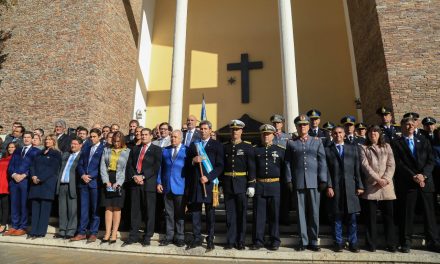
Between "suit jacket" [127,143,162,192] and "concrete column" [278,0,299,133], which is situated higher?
"concrete column" [278,0,299,133]

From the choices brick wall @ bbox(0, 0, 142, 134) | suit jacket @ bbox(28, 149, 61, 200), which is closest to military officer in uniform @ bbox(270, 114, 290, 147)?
suit jacket @ bbox(28, 149, 61, 200)

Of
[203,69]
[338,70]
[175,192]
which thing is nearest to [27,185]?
[175,192]

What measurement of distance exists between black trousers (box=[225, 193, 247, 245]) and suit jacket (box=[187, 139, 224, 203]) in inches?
13.8

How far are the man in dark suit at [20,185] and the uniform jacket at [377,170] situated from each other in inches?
242

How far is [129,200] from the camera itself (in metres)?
5.93

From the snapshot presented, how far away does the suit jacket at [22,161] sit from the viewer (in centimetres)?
620

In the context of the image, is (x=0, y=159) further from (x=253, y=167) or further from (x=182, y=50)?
(x=182, y=50)

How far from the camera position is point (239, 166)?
5.10 m

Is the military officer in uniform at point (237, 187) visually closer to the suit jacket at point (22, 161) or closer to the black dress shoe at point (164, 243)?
the black dress shoe at point (164, 243)

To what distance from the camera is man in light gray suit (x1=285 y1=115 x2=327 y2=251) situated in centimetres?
486

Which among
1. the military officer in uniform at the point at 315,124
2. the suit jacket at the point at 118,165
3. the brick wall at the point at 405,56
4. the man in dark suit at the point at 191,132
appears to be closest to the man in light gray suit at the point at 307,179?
the military officer in uniform at the point at 315,124

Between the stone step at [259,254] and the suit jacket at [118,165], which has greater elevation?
the suit jacket at [118,165]

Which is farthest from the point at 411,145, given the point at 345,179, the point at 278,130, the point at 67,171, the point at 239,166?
the point at 67,171

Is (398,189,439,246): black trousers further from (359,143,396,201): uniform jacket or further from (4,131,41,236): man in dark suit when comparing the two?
(4,131,41,236): man in dark suit
